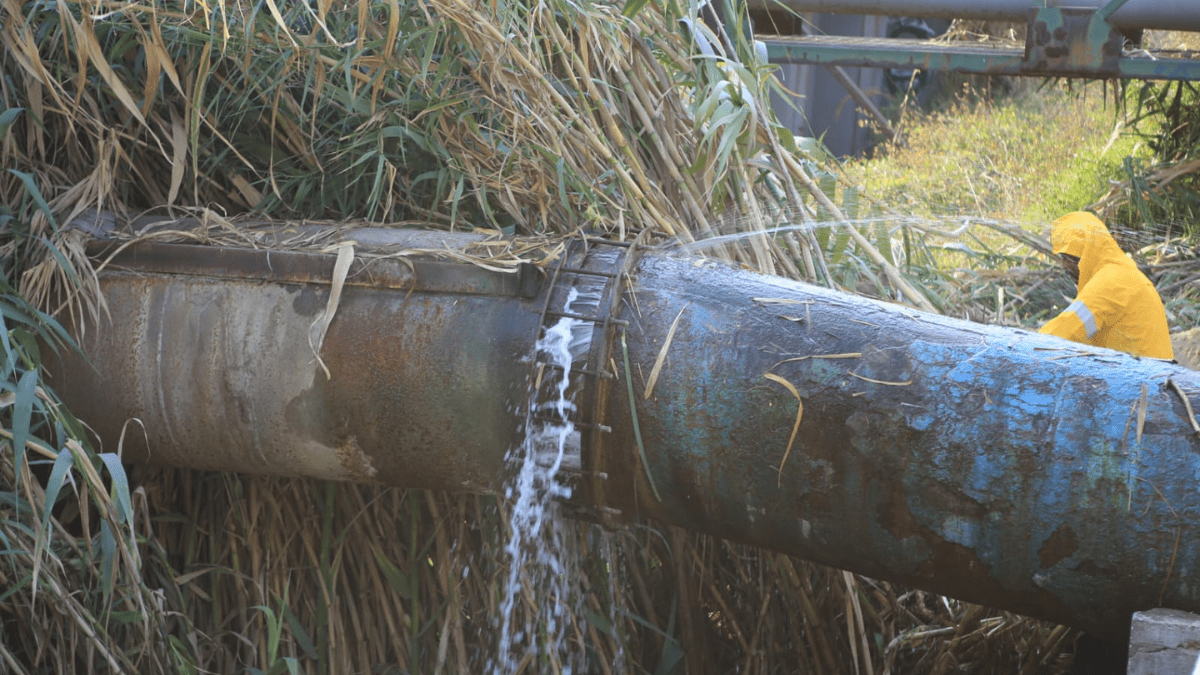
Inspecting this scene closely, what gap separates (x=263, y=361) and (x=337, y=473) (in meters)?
0.24

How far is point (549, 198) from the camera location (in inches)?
91.4

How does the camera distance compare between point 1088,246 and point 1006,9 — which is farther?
point 1006,9

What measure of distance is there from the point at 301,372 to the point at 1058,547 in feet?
4.12

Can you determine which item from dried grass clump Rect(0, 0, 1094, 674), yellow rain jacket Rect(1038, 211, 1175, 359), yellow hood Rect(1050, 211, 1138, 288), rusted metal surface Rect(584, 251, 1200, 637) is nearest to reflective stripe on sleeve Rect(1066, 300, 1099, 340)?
yellow rain jacket Rect(1038, 211, 1175, 359)

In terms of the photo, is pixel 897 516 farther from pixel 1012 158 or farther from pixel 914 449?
pixel 1012 158

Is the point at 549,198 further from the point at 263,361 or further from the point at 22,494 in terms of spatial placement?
the point at 22,494

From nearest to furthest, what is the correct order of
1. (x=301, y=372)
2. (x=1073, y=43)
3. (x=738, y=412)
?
1. (x=738, y=412)
2. (x=301, y=372)
3. (x=1073, y=43)

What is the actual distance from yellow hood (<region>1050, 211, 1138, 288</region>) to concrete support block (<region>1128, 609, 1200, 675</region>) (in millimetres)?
2068

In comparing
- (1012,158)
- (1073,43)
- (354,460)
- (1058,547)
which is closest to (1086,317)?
(1058,547)

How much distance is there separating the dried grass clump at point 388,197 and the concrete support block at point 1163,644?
34.2 inches

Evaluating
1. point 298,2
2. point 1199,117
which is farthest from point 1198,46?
point 298,2

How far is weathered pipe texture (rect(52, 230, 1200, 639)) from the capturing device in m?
1.65

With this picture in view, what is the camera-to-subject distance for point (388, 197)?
235cm

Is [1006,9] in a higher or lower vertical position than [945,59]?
higher
